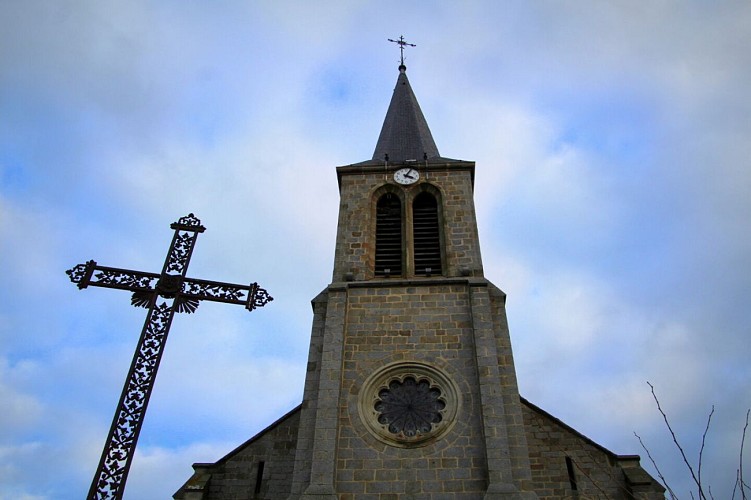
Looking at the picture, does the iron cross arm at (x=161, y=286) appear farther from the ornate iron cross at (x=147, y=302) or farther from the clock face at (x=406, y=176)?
the clock face at (x=406, y=176)

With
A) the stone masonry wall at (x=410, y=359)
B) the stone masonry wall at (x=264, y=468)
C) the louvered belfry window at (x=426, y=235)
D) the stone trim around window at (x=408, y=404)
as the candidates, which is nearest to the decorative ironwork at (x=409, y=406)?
the stone trim around window at (x=408, y=404)

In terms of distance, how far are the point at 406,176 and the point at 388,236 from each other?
225 cm

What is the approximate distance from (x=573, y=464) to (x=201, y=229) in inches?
345

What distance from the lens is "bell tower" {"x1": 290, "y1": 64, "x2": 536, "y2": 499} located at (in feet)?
36.2

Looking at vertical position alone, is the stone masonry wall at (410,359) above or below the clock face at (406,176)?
below

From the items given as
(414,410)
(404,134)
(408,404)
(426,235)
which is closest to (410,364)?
(408,404)

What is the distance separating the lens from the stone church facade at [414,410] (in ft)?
36.3

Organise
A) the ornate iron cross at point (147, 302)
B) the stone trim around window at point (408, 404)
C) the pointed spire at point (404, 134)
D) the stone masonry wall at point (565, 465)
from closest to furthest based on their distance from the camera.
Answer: the ornate iron cross at point (147, 302) < the stone trim around window at point (408, 404) < the stone masonry wall at point (565, 465) < the pointed spire at point (404, 134)

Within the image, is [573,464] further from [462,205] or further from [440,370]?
[462,205]

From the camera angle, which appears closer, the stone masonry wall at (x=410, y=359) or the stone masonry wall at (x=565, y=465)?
the stone masonry wall at (x=410, y=359)

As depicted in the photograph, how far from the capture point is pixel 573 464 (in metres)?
12.7

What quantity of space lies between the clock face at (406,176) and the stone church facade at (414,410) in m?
1.79

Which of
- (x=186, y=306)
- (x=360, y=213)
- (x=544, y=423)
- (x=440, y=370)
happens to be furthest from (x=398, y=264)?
(x=186, y=306)

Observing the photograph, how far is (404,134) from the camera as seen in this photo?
20.8 m
